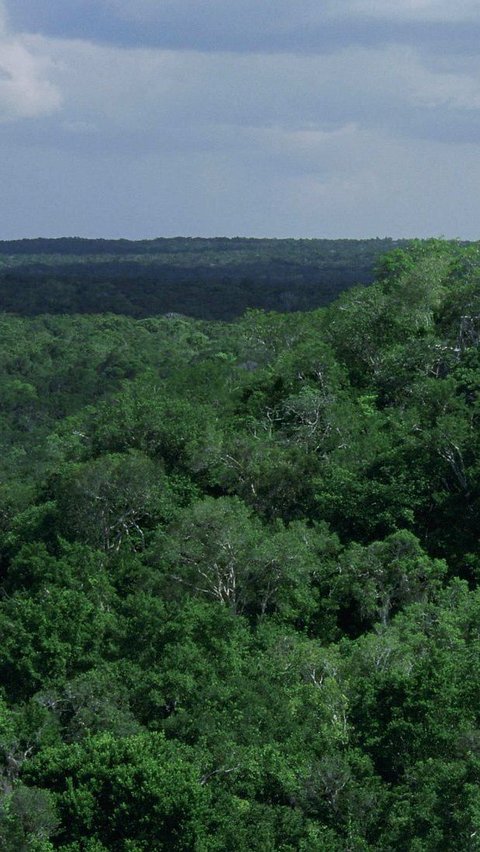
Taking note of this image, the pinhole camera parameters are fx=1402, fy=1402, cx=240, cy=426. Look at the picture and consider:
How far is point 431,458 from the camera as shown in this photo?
105 feet

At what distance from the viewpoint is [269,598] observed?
92.3 feet

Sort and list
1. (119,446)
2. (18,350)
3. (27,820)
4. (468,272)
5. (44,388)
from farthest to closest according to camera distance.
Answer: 1. (18,350)
2. (44,388)
3. (468,272)
4. (119,446)
5. (27,820)

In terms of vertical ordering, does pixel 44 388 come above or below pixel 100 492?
below

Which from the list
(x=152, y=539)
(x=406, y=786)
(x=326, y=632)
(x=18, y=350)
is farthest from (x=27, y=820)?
(x=18, y=350)

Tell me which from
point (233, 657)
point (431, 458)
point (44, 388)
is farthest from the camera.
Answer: point (44, 388)

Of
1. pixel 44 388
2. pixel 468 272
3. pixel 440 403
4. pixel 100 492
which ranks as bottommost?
pixel 44 388

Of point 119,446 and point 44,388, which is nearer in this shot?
point 119,446

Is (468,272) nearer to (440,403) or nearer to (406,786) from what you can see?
(440,403)

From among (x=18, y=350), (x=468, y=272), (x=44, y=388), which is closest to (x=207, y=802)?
(x=468, y=272)

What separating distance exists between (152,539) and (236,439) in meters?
3.32

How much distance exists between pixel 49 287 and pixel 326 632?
140 metres

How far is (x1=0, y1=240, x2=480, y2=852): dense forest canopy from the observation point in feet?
61.2

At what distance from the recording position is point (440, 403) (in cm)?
3362

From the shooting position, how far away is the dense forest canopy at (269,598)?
18641 millimetres
